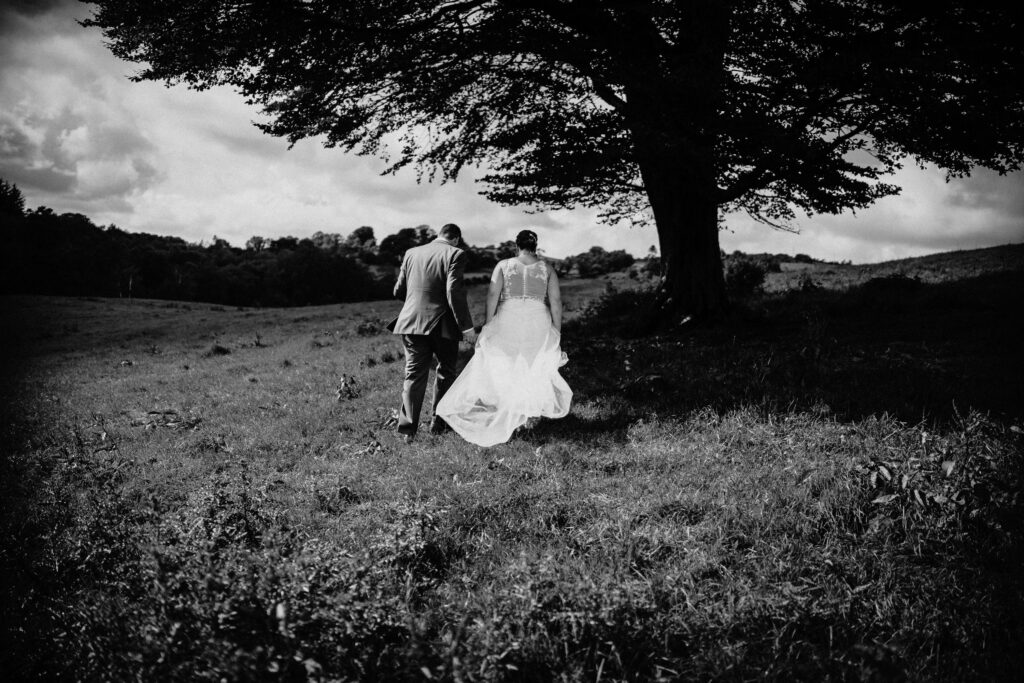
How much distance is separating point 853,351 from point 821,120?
15.1 ft

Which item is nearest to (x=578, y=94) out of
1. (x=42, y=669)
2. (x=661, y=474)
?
(x=661, y=474)

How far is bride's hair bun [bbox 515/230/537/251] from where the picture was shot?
812 cm

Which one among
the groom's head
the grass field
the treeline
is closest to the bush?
the grass field

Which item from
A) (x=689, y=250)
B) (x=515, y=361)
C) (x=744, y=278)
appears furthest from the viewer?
(x=744, y=278)

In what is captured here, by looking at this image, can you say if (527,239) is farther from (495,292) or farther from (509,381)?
(509,381)

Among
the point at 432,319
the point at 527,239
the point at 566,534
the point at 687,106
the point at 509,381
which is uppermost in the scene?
the point at 687,106

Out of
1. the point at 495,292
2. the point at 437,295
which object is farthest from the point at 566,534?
the point at 495,292

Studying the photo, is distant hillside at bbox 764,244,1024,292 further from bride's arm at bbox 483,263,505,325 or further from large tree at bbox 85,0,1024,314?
bride's arm at bbox 483,263,505,325

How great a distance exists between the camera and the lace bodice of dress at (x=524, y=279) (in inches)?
319

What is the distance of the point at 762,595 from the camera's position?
3.59m

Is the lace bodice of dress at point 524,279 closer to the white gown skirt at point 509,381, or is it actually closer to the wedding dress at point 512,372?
the wedding dress at point 512,372

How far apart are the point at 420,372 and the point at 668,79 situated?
658 cm

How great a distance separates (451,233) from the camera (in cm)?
807

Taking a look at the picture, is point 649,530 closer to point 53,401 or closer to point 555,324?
point 555,324
